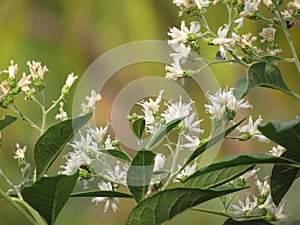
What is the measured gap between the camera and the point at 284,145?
418 mm

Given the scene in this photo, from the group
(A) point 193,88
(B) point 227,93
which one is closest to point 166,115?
(B) point 227,93

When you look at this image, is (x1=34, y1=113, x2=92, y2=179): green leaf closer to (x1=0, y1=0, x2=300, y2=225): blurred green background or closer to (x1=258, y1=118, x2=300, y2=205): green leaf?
(x1=258, y1=118, x2=300, y2=205): green leaf

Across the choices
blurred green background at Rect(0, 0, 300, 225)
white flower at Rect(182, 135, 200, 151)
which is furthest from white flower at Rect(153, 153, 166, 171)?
blurred green background at Rect(0, 0, 300, 225)

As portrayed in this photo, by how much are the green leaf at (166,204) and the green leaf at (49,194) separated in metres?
0.05

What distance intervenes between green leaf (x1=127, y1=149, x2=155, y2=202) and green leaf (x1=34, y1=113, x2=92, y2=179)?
4 cm

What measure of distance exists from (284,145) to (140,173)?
0.10m

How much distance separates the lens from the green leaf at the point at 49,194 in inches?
15.8

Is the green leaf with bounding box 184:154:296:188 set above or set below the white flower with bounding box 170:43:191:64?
below

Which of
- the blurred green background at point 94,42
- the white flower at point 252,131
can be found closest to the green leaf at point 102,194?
the white flower at point 252,131

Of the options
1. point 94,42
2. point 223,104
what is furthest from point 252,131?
point 94,42

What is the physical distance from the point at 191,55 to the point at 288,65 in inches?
69.1

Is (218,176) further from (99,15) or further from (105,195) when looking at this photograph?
(99,15)

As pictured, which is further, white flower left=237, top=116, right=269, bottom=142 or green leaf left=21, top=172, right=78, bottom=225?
white flower left=237, top=116, right=269, bottom=142

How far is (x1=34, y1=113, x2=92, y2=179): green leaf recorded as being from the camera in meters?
0.42
